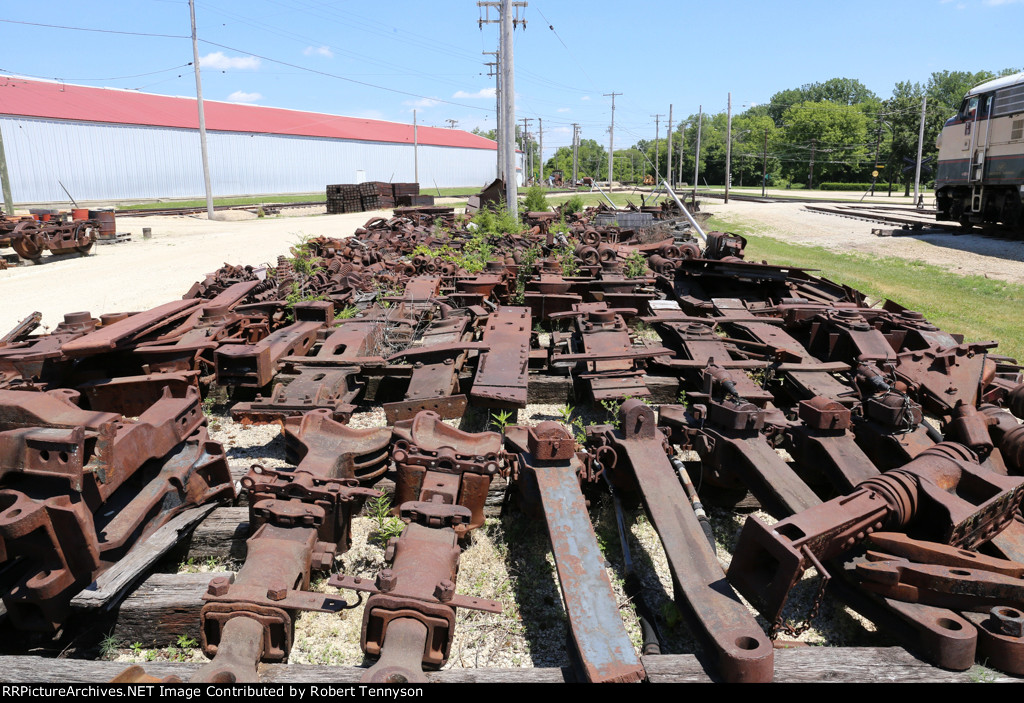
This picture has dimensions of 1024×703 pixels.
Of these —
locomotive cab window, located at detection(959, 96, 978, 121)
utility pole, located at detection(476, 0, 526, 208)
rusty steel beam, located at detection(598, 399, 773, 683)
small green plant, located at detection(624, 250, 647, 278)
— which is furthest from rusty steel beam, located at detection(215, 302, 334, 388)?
locomotive cab window, located at detection(959, 96, 978, 121)

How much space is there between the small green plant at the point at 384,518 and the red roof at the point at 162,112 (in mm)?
44763

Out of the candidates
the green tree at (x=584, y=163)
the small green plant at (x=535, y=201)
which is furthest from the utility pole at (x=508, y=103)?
the green tree at (x=584, y=163)

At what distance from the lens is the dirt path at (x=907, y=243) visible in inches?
559

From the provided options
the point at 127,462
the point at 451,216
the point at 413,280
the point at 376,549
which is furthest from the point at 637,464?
the point at 451,216

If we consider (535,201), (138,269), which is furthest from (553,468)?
(535,201)

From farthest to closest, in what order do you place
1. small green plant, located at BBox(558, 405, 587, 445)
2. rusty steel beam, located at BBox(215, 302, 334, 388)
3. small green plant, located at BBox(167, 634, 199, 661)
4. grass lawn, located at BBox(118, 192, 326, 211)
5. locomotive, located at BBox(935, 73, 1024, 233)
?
grass lawn, located at BBox(118, 192, 326, 211)
locomotive, located at BBox(935, 73, 1024, 233)
rusty steel beam, located at BBox(215, 302, 334, 388)
small green plant, located at BBox(558, 405, 587, 445)
small green plant, located at BBox(167, 634, 199, 661)

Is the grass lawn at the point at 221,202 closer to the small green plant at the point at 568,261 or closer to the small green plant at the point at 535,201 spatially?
the small green plant at the point at 535,201

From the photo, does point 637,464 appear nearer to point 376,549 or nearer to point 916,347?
point 376,549

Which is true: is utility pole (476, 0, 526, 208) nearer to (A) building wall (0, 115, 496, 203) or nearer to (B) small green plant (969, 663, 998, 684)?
(B) small green plant (969, 663, 998, 684)

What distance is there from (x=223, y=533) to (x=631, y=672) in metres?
2.16

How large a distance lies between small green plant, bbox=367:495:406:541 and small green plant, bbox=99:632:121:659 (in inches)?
47.1

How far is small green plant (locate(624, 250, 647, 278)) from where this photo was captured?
8.99 meters

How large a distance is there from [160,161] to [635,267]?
143ft

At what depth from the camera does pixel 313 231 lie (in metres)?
21.1
